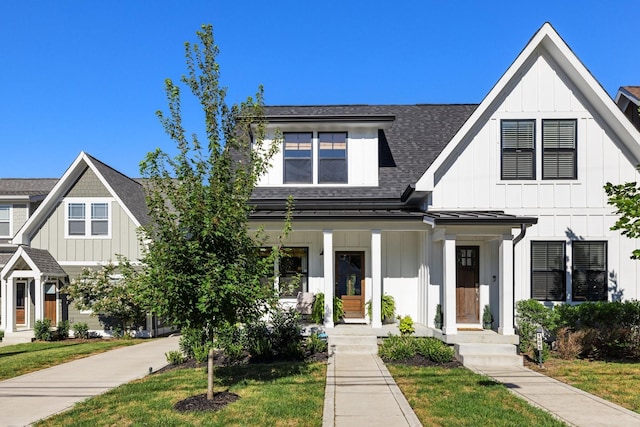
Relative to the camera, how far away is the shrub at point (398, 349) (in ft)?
36.1

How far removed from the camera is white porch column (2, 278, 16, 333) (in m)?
18.2

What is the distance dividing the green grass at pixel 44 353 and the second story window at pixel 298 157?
829 centimetres

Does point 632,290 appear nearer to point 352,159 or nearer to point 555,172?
point 555,172

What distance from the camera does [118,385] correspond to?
9.52 meters

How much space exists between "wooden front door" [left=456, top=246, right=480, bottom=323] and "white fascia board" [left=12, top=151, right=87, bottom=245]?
15203 millimetres

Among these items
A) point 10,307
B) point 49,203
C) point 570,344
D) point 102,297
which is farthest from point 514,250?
point 10,307

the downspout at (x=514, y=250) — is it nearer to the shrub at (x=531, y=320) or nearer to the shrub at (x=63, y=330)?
the shrub at (x=531, y=320)

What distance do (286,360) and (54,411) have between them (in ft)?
16.3

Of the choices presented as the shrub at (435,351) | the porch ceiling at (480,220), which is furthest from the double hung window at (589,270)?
the shrub at (435,351)

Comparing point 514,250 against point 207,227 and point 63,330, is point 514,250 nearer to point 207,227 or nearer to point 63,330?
point 207,227

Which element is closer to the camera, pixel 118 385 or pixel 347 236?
pixel 118 385

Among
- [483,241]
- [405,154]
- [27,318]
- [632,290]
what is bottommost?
[27,318]

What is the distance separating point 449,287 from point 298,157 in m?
6.50

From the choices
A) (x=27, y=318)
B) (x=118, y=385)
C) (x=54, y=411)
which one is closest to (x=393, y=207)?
(x=118, y=385)
